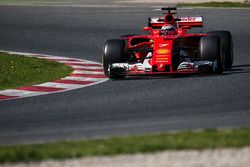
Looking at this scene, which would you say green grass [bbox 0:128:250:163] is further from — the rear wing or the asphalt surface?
the rear wing

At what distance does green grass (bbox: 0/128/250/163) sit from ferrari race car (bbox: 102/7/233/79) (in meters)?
6.00

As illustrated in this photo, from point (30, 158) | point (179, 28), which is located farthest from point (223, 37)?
point (30, 158)

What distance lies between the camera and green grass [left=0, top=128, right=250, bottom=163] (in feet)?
28.1

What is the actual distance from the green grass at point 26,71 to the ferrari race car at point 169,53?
1.16 metres

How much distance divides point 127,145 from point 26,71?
28.0 ft

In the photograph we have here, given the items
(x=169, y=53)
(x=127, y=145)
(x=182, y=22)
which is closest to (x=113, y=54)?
(x=169, y=53)

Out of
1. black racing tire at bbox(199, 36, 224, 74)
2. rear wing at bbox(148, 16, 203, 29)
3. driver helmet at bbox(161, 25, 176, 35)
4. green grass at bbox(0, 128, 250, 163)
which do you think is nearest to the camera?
green grass at bbox(0, 128, 250, 163)

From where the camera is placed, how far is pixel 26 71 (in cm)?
1719

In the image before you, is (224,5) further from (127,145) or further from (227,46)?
(127,145)

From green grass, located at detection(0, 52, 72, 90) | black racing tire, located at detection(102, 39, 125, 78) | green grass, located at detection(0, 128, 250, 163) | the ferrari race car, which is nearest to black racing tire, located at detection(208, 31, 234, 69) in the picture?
the ferrari race car

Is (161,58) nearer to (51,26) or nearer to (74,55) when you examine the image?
(74,55)

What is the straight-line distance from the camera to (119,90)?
552 inches

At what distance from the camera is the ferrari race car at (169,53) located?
1540 cm

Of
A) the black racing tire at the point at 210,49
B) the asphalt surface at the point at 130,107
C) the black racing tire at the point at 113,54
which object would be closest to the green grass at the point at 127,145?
the asphalt surface at the point at 130,107
